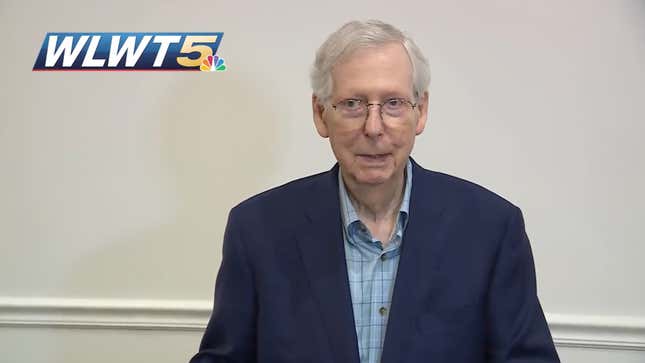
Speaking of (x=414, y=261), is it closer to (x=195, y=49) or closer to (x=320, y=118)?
(x=320, y=118)

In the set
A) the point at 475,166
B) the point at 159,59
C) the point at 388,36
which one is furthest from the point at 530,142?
the point at 159,59

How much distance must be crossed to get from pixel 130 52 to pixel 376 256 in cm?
114

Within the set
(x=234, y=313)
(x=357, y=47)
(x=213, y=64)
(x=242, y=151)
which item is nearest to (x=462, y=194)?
(x=357, y=47)

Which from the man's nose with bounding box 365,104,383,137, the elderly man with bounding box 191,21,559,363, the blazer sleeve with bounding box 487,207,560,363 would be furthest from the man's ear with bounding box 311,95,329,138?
the blazer sleeve with bounding box 487,207,560,363

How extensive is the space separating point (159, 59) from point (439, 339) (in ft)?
4.11

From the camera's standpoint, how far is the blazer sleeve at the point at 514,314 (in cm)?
106

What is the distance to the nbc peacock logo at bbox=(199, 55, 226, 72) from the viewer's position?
1.75 m

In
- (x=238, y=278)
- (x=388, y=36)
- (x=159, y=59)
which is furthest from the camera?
(x=159, y=59)

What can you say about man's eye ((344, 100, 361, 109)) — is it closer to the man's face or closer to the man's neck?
the man's face

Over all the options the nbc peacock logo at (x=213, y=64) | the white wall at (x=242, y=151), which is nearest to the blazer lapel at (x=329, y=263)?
the white wall at (x=242, y=151)

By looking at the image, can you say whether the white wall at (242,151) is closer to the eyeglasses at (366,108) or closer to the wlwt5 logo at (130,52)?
the wlwt5 logo at (130,52)

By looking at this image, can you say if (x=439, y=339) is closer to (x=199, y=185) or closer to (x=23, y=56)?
(x=199, y=185)

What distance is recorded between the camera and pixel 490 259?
43.0 inches

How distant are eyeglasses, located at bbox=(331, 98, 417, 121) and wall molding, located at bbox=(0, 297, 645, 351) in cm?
101
